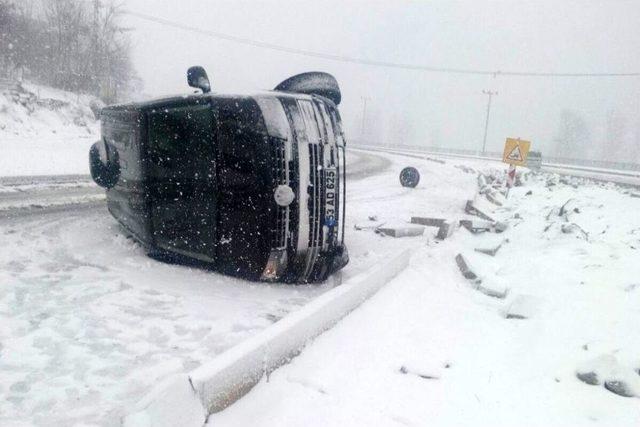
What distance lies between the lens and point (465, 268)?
5727 millimetres

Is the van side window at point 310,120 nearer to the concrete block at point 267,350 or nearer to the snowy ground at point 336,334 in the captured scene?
the concrete block at point 267,350

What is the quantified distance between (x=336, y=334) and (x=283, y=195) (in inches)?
53.7

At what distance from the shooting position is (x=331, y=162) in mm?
4500

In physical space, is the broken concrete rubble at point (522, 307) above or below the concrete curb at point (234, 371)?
below

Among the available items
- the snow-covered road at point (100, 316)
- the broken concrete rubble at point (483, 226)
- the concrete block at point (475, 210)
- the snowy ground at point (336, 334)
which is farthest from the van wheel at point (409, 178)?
the snow-covered road at point (100, 316)

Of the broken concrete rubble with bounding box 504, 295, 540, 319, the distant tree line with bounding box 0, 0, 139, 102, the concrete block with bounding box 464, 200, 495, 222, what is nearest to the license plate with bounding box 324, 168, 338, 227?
the broken concrete rubble with bounding box 504, 295, 540, 319

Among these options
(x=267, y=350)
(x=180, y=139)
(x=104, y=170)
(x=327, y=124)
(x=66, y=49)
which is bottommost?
(x=267, y=350)

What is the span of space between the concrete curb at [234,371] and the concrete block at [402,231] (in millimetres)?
3460

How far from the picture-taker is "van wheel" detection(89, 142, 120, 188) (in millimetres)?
5848

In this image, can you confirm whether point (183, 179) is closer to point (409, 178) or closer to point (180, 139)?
point (180, 139)

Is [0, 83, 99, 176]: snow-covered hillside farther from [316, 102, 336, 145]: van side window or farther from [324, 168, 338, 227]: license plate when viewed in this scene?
[324, 168, 338, 227]: license plate

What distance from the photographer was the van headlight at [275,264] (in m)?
4.32

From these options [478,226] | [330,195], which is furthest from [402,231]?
[330,195]

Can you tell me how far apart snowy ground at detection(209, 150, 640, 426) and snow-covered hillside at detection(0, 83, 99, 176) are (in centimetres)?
993
